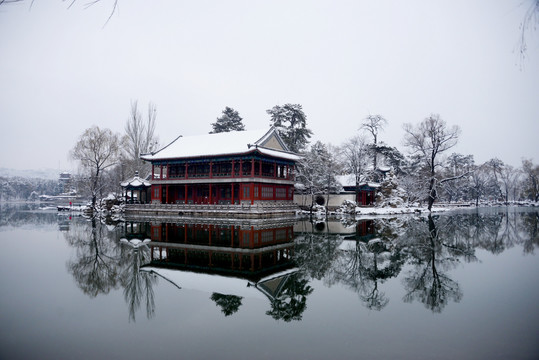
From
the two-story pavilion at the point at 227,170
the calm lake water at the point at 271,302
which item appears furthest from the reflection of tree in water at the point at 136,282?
the two-story pavilion at the point at 227,170

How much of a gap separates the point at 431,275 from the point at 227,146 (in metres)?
31.1

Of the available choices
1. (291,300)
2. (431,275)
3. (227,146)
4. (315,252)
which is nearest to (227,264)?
(315,252)

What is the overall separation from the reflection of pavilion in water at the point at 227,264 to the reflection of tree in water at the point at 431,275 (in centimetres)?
358

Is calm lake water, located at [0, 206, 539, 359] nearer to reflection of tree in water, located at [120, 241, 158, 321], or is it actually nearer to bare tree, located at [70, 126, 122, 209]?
reflection of tree in water, located at [120, 241, 158, 321]

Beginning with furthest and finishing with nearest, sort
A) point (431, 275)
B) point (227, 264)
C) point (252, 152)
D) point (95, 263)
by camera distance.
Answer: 1. point (252, 152)
2. point (95, 263)
3. point (227, 264)
4. point (431, 275)

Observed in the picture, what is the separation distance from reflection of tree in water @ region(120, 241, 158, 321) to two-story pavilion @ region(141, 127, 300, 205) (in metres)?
21.7

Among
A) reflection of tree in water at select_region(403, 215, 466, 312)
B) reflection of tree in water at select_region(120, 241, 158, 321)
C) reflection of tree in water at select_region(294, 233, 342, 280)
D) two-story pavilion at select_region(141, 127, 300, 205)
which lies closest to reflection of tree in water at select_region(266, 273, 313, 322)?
reflection of tree in water at select_region(294, 233, 342, 280)

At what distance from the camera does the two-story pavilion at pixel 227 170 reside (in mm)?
38031

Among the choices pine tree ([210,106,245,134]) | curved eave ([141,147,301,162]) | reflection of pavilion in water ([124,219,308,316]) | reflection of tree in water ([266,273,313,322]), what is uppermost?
pine tree ([210,106,245,134])

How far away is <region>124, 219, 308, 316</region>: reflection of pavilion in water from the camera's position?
10438 millimetres

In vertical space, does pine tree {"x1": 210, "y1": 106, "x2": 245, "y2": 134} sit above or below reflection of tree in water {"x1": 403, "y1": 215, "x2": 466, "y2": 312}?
above

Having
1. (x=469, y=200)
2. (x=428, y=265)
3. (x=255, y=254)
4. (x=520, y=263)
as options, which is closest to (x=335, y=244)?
(x=255, y=254)

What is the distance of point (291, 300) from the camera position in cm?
955

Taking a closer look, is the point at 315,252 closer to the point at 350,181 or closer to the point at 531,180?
the point at 350,181
